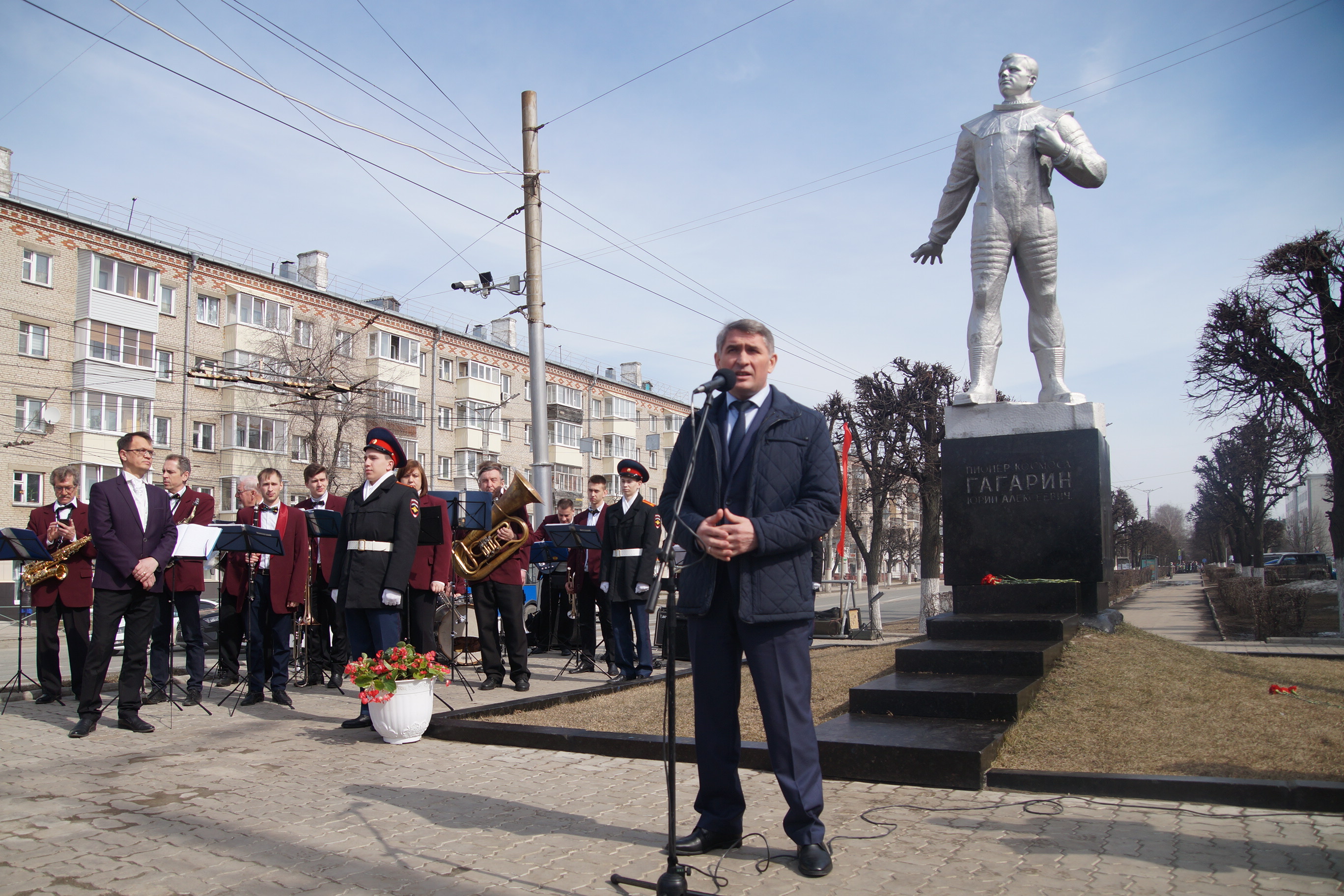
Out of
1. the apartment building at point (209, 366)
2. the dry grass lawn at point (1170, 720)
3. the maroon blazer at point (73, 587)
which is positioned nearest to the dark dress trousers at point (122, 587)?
the maroon blazer at point (73, 587)

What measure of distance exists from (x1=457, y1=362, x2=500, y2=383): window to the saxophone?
41.2 metres

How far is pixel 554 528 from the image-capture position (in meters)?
10.1

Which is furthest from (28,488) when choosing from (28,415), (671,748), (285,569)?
(671,748)

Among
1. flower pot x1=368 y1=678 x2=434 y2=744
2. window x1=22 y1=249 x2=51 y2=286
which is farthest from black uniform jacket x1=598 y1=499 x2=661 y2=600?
window x1=22 y1=249 x2=51 y2=286

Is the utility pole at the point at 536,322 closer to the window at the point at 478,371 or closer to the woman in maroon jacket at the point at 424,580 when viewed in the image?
the woman in maroon jacket at the point at 424,580

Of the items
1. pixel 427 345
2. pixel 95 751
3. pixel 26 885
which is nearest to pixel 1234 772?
pixel 26 885

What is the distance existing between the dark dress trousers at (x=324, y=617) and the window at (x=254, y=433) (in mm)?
30503

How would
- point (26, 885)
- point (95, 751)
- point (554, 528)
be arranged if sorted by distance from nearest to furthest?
point (26, 885) < point (95, 751) < point (554, 528)

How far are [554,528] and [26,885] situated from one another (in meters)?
6.74

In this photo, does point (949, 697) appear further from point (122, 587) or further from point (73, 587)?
point (73, 587)

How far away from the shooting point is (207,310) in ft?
123

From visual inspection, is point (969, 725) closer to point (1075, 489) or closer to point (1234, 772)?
point (1234, 772)

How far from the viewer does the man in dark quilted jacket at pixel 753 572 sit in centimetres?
370

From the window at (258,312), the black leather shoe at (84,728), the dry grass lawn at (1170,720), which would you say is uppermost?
the window at (258,312)
